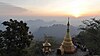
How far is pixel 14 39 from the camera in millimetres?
31516

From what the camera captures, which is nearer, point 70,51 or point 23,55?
point 23,55

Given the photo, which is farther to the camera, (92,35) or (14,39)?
(92,35)

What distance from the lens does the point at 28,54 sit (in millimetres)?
31703

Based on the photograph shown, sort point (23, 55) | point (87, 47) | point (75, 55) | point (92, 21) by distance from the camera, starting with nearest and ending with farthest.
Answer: point (23, 55) → point (75, 55) → point (87, 47) → point (92, 21)

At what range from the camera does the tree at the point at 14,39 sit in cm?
3095

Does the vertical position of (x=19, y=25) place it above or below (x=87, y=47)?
above

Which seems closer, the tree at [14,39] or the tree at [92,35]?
the tree at [14,39]

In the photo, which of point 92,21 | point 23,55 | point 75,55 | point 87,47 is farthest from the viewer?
point 92,21

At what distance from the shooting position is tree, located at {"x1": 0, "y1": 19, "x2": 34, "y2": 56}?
30953mm

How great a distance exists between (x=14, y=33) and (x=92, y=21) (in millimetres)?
19284

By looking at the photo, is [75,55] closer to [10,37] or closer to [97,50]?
[97,50]

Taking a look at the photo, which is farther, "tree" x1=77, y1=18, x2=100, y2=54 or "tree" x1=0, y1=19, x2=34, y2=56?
"tree" x1=77, y1=18, x2=100, y2=54

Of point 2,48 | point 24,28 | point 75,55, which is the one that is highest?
point 24,28

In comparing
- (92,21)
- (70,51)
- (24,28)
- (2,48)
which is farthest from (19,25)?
(92,21)
